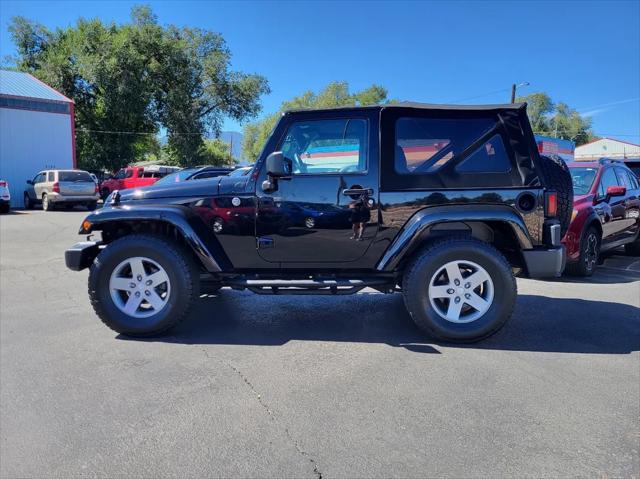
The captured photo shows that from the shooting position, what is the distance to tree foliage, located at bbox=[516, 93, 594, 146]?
3381 inches

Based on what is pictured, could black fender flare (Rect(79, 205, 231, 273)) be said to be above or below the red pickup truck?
below

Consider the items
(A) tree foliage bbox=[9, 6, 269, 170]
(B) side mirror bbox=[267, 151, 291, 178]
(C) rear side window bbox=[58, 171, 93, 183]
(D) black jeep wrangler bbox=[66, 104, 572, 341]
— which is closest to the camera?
(B) side mirror bbox=[267, 151, 291, 178]

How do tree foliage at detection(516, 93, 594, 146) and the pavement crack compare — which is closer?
the pavement crack

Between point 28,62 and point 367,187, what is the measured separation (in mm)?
40919

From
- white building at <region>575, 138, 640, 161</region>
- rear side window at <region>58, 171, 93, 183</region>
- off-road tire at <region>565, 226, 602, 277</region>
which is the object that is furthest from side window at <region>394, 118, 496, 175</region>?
white building at <region>575, 138, 640, 161</region>

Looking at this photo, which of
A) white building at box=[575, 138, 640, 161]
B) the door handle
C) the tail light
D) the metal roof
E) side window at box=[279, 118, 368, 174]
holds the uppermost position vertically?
white building at box=[575, 138, 640, 161]

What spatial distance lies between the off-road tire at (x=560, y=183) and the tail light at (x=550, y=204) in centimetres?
16

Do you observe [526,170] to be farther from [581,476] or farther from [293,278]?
[581,476]

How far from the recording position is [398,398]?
3.14 m

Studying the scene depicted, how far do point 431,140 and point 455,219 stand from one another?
748 mm

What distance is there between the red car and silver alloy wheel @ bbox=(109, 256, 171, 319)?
5.18 meters

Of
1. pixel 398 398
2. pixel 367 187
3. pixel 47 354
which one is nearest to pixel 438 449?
pixel 398 398

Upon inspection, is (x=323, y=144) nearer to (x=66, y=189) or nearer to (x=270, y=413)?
(x=270, y=413)

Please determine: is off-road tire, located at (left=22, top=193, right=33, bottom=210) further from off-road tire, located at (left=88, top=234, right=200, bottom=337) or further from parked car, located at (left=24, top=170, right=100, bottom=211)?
off-road tire, located at (left=88, top=234, right=200, bottom=337)
